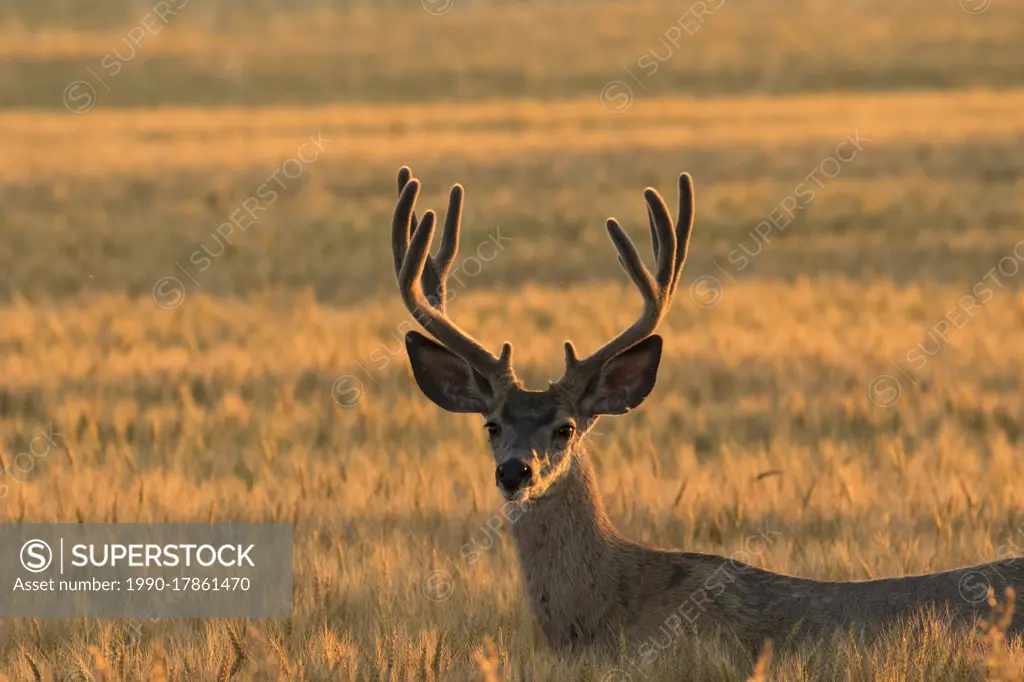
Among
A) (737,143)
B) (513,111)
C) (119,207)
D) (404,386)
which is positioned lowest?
(404,386)

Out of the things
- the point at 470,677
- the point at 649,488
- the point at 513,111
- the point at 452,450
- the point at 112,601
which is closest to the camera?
the point at 470,677

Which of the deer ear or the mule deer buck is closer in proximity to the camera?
the mule deer buck

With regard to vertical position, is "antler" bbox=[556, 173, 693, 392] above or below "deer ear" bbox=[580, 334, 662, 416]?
above

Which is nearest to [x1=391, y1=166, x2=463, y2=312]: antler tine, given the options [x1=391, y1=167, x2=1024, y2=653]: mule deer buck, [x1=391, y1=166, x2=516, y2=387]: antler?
[x1=391, y1=166, x2=516, y2=387]: antler

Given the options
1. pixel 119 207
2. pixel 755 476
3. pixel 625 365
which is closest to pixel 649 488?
pixel 755 476

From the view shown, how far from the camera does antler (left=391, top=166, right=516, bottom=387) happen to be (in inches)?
287

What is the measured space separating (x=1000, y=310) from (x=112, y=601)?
1223 cm

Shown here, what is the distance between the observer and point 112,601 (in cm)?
779

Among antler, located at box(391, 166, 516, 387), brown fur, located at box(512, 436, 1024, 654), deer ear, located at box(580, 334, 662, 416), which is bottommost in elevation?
brown fur, located at box(512, 436, 1024, 654)

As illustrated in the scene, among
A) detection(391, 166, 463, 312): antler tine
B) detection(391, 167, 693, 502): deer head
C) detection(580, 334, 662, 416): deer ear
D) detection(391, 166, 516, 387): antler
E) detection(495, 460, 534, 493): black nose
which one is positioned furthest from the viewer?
detection(391, 166, 463, 312): antler tine

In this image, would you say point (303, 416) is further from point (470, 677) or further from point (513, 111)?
point (513, 111)

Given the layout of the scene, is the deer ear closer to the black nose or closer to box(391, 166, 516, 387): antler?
box(391, 166, 516, 387): antler

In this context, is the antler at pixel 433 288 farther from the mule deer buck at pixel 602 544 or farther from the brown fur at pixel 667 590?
the brown fur at pixel 667 590

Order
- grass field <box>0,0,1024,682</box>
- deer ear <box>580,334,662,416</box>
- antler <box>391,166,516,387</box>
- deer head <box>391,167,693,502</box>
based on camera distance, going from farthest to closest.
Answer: grass field <box>0,0,1024,682</box> → antler <box>391,166,516,387</box> → deer ear <box>580,334,662,416</box> → deer head <box>391,167,693,502</box>
